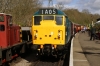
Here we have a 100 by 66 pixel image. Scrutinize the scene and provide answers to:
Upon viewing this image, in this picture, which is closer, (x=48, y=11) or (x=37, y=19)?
(x=48, y=11)

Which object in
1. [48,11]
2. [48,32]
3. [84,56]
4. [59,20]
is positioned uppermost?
[48,11]

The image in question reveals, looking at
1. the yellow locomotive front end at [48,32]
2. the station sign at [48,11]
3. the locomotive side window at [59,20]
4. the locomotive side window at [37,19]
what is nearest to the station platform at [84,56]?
the yellow locomotive front end at [48,32]

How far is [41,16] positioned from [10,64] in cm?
355

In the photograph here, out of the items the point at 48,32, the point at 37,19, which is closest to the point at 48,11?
the point at 37,19

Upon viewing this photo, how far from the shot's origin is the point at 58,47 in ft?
43.6

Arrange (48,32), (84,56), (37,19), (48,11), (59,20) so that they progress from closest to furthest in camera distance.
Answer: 1. (48,32)
2. (59,20)
3. (48,11)
4. (37,19)
5. (84,56)

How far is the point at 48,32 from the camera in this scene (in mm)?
13492

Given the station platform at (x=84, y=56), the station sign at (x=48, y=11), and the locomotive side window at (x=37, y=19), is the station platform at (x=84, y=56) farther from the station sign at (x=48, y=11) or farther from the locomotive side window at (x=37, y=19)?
the locomotive side window at (x=37, y=19)

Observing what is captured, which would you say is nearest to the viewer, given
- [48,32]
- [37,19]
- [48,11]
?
[48,32]

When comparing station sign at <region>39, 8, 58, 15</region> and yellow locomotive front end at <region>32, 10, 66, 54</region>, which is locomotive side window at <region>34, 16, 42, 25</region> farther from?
station sign at <region>39, 8, 58, 15</region>

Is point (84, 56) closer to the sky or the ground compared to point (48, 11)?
closer to the ground

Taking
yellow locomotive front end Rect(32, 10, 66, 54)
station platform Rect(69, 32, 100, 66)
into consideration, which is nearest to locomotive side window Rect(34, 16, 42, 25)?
yellow locomotive front end Rect(32, 10, 66, 54)

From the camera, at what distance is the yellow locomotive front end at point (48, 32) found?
13.3 meters

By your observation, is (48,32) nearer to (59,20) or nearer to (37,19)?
(59,20)
